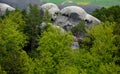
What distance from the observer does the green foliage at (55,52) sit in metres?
68.6

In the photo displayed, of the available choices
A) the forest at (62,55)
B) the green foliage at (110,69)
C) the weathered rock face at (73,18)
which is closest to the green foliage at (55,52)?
the forest at (62,55)

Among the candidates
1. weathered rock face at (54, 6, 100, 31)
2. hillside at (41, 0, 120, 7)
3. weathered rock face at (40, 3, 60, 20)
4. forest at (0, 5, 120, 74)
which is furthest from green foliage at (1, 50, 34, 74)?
hillside at (41, 0, 120, 7)

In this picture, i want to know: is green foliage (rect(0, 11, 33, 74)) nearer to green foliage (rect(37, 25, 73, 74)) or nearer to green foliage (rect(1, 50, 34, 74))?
green foliage (rect(1, 50, 34, 74))

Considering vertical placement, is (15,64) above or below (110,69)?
above

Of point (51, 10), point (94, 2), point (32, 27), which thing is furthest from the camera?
point (94, 2)

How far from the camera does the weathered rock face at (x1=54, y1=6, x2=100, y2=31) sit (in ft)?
317

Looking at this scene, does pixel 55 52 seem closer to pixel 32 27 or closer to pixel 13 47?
pixel 13 47

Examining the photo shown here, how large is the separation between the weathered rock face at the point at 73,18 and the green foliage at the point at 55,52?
2281 centimetres

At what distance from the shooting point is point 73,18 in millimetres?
97875

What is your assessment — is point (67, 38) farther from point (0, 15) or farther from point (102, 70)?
point (0, 15)

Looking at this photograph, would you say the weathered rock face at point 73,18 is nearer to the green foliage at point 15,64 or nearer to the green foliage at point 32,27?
the green foliage at point 32,27

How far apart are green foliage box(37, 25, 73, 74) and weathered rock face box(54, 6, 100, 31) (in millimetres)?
22805

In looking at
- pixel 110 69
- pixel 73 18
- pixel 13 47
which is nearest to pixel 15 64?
pixel 13 47

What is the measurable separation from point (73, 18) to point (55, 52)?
28.6m
